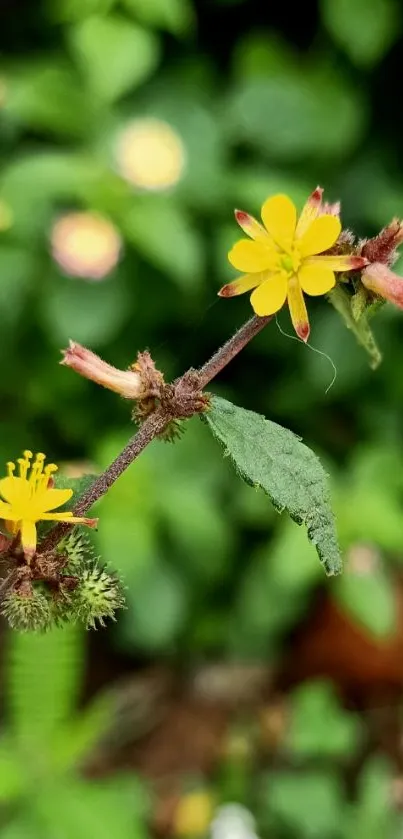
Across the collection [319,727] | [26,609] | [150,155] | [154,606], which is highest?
[150,155]

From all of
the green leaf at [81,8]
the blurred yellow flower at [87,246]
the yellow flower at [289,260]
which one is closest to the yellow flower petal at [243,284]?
the yellow flower at [289,260]

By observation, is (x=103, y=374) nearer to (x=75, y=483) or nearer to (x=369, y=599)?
(x=75, y=483)

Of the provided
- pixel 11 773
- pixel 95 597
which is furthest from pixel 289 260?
pixel 11 773

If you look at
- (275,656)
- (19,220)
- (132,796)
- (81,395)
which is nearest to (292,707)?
(275,656)

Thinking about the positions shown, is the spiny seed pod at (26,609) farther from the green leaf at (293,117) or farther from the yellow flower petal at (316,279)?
the green leaf at (293,117)

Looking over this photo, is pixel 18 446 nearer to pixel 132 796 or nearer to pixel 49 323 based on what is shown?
pixel 49 323
